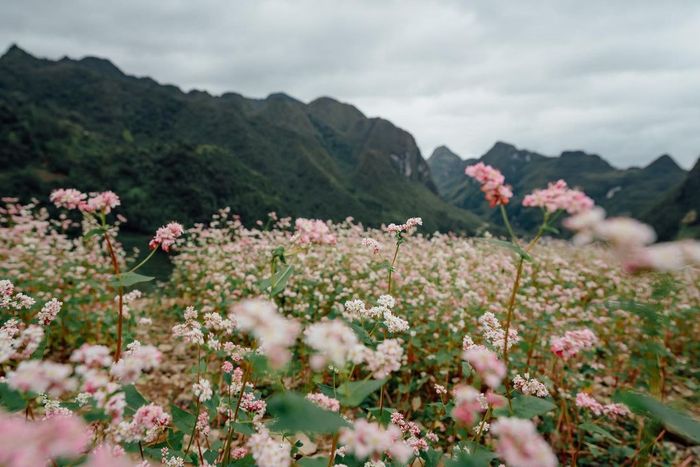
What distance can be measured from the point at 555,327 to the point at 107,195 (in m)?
4.95

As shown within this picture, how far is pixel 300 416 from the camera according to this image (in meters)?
1.08

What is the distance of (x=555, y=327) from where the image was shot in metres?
4.48

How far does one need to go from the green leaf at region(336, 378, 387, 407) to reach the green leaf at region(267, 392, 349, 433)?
17cm

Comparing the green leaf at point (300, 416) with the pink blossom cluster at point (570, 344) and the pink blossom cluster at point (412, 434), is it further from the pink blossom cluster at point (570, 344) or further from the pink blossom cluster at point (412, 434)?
the pink blossom cluster at point (570, 344)

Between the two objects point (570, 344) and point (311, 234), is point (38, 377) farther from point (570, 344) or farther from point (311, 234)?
point (570, 344)

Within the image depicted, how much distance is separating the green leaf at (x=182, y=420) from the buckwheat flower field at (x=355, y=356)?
13 mm

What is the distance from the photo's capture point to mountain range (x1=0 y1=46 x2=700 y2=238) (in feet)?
113

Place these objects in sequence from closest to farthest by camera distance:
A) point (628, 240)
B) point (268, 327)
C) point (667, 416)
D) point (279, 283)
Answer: point (268, 327), point (667, 416), point (279, 283), point (628, 240)

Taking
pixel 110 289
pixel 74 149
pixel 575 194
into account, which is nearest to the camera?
A: pixel 575 194

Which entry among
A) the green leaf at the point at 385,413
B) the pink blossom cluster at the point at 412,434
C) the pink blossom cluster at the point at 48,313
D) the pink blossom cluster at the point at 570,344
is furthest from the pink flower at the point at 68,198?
the pink blossom cluster at the point at 570,344

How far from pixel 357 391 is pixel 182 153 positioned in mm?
43935

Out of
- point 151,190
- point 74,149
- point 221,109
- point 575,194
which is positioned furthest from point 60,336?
point 221,109

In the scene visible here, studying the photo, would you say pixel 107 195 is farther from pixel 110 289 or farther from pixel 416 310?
pixel 110 289

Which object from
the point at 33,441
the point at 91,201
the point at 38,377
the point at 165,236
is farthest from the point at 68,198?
the point at 33,441
